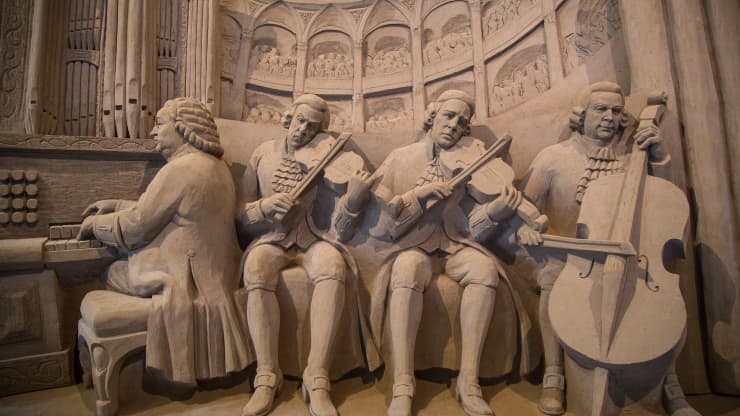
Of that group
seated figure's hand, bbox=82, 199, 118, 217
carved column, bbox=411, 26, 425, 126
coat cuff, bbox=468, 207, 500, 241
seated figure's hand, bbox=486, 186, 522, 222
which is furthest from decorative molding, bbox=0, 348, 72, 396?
carved column, bbox=411, 26, 425, 126

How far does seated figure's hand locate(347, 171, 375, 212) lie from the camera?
2914 mm

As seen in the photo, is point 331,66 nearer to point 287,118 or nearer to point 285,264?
point 287,118

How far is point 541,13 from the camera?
4176 millimetres

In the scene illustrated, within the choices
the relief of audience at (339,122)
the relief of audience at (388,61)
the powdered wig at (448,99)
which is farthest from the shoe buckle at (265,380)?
the relief of audience at (388,61)

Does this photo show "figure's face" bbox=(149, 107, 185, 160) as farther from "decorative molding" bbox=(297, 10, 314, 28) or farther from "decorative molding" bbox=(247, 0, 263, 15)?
"decorative molding" bbox=(297, 10, 314, 28)

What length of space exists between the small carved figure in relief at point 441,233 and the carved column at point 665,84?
3.51 ft

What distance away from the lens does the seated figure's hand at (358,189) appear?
2.91 meters

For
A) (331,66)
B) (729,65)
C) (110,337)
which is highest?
(331,66)

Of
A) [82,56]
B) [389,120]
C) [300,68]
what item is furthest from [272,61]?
[82,56]

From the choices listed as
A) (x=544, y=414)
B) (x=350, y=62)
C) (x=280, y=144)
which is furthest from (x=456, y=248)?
(x=350, y=62)

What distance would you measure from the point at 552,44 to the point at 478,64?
2.44 ft

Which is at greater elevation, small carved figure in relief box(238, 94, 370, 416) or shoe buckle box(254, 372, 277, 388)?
small carved figure in relief box(238, 94, 370, 416)

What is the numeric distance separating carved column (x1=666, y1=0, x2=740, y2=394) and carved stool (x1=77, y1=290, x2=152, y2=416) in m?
3.26

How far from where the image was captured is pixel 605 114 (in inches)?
118
